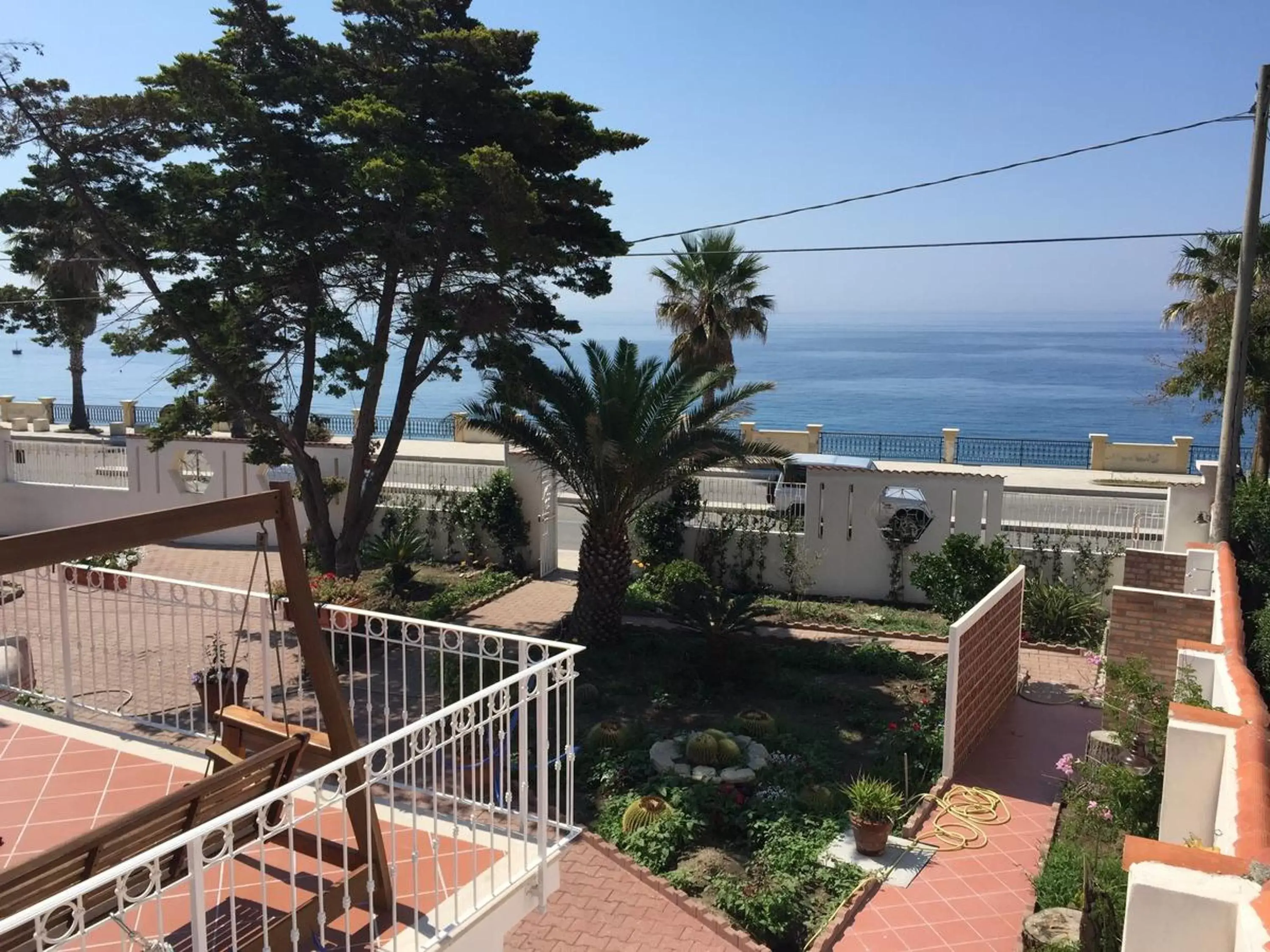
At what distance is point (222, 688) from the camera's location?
6793 mm

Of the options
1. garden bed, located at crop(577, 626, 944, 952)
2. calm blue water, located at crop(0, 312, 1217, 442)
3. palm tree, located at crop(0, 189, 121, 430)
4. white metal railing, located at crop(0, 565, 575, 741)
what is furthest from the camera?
calm blue water, located at crop(0, 312, 1217, 442)

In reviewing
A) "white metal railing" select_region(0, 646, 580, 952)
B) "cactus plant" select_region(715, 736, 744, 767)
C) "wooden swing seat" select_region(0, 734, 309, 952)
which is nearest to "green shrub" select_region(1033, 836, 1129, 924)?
"cactus plant" select_region(715, 736, 744, 767)

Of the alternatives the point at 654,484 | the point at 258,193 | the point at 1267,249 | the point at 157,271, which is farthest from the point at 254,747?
the point at 1267,249

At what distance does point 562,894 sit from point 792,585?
8943 millimetres

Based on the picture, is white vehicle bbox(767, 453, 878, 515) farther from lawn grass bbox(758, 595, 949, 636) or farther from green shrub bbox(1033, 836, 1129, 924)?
green shrub bbox(1033, 836, 1129, 924)

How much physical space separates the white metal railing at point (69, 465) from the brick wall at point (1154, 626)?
16.8 meters

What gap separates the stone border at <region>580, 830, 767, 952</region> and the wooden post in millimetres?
2683

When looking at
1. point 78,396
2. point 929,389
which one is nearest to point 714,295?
point 78,396

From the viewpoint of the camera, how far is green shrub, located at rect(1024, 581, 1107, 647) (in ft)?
42.5

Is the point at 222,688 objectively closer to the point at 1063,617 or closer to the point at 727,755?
the point at 727,755

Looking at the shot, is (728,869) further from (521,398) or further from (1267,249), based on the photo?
(1267,249)

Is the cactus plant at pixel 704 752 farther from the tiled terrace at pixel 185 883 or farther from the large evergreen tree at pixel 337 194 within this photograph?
the large evergreen tree at pixel 337 194

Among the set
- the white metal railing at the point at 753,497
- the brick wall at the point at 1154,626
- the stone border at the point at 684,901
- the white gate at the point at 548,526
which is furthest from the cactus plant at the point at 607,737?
the white gate at the point at 548,526

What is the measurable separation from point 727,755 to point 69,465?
51.3 ft
